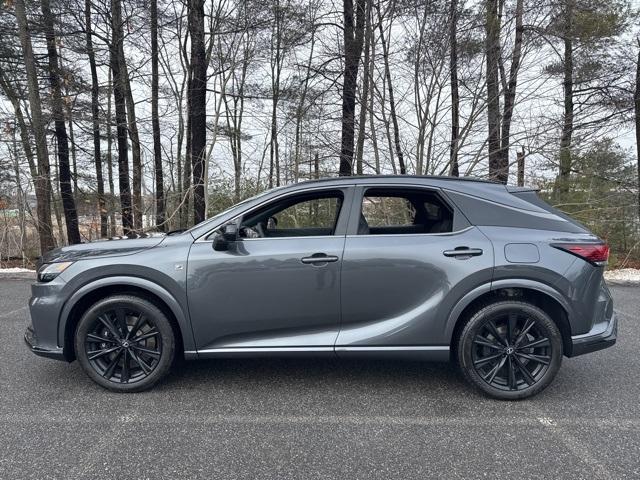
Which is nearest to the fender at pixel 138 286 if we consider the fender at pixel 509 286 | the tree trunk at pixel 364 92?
the fender at pixel 509 286

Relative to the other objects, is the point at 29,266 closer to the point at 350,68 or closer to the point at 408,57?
the point at 350,68

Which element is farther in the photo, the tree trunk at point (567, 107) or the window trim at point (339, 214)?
the tree trunk at point (567, 107)

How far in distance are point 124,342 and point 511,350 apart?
2947mm

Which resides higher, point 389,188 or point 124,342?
point 389,188

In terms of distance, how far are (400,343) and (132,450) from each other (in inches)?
75.0

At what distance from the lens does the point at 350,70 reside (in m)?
9.55

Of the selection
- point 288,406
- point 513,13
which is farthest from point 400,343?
point 513,13

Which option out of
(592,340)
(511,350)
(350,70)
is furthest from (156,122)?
(592,340)

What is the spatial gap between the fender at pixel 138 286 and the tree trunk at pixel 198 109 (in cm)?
883

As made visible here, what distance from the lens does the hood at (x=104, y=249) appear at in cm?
328

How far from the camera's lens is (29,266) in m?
10.0

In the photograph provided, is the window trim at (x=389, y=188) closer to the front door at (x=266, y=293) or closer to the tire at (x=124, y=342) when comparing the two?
the front door at (x=266, y=293)

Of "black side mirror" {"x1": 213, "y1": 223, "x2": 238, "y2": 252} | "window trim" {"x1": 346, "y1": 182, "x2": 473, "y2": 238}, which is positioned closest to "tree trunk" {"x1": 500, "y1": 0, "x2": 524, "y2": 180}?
"window trim" {"x1": 346, "y1": 182, "x2": 473, "y2": 238}

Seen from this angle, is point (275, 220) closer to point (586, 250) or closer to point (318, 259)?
point (318, 259)
